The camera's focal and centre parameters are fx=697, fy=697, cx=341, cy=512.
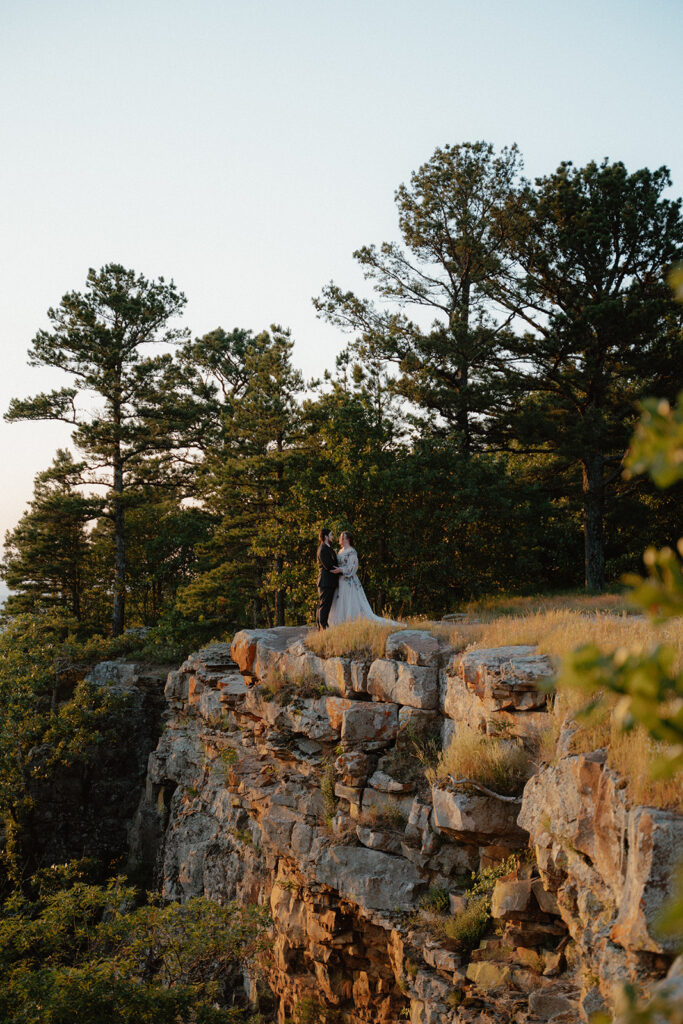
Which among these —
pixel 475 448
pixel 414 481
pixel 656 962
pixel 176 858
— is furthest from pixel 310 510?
pixel 656 962

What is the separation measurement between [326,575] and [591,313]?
1201 cm

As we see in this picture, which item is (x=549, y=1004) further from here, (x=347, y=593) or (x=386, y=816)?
(x=347, y=593)

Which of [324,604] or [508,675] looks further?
[324,604]

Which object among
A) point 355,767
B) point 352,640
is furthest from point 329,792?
point 352,640

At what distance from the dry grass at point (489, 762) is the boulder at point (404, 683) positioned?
56.4 inches

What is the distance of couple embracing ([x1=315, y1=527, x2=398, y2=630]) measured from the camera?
1437 centimetres

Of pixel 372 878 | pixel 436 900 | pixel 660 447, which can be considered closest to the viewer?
pixel 660 447

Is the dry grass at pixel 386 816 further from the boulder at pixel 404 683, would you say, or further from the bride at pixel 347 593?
the bride at pixel 347 593

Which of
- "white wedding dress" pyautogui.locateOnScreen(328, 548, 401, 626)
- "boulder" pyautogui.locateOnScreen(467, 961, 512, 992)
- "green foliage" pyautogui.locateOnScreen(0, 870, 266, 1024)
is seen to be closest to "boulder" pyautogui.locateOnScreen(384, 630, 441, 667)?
"white wedding dress" pyautogui.locateOnScreen(328, 548, 401, 626)

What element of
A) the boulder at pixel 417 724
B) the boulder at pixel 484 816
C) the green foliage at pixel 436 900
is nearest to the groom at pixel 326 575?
the boulder at pixel 417 724

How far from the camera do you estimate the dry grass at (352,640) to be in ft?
39.0

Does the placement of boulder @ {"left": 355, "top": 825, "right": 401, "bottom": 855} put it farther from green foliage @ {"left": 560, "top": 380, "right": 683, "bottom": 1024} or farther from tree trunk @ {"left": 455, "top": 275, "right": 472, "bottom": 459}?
tree trunk @ {"left": 455, "top": 275, "right": 472, "bottom": 459}

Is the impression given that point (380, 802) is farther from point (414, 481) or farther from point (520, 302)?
point (520, 302)

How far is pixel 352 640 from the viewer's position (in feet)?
39.8
